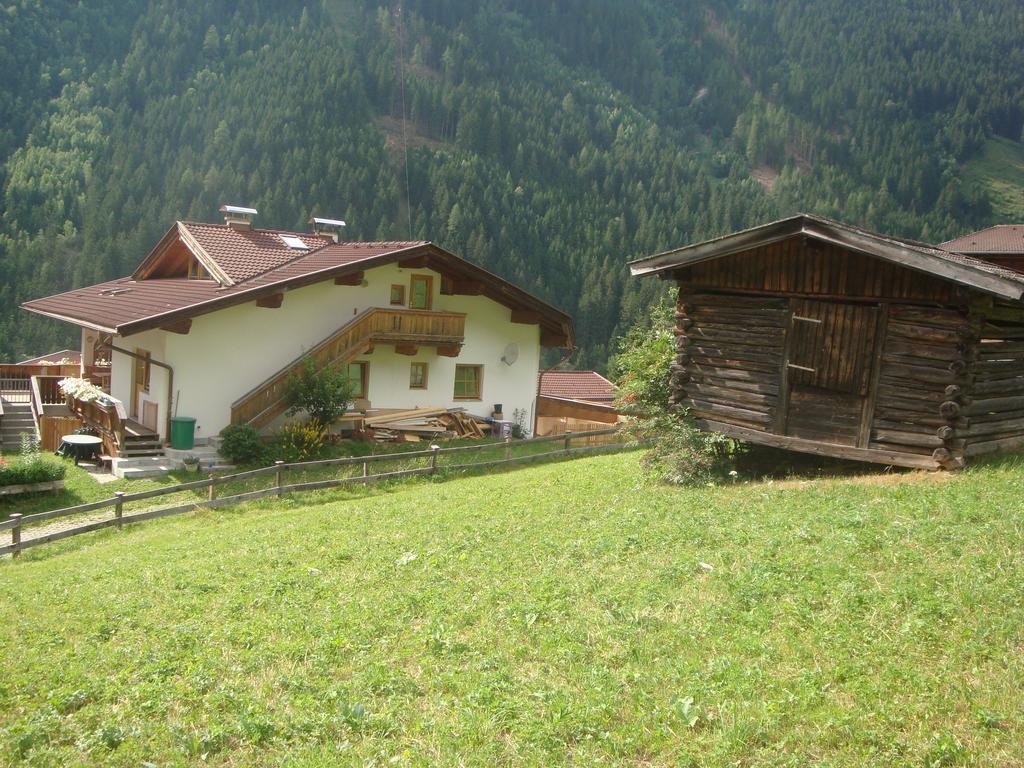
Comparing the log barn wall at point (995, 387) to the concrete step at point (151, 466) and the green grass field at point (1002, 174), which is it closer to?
the concrete step at point (151, 466)

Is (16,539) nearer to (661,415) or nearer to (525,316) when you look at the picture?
(661,415)

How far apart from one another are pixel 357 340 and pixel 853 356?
15.9 metres

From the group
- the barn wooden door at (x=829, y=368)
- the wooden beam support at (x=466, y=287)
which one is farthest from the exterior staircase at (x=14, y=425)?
the barn wooden door at (x=829, y=368)

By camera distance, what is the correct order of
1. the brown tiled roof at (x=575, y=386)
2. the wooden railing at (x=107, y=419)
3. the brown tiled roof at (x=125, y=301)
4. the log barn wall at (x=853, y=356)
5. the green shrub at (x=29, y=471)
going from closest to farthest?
the log barn wall at (x=853, y=356), the green shrub at (x=29, y=471), the wooden railing at (x=107, y=419), the brown tiled roof at (x=125, y=301), the brown tiled roof at (x=575, y=386)

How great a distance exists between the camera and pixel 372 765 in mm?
6352

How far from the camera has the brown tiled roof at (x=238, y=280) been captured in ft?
78.7

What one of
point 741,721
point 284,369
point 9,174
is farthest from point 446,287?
point 9,174

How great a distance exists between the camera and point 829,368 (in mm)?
14508

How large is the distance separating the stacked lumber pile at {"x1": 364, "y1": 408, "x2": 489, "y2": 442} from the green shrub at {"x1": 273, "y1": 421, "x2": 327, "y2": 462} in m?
2.83

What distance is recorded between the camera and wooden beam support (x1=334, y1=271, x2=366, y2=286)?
88.0 feet

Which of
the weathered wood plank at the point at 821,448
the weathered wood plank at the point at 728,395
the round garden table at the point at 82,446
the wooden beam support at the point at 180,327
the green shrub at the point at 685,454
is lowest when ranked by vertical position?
the round garden table at the point at 82,446

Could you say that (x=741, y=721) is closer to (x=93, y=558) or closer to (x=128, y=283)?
(x=93, y=558)

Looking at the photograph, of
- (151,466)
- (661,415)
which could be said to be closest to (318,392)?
(151,466)

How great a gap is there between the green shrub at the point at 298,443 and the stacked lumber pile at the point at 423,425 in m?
2.83
